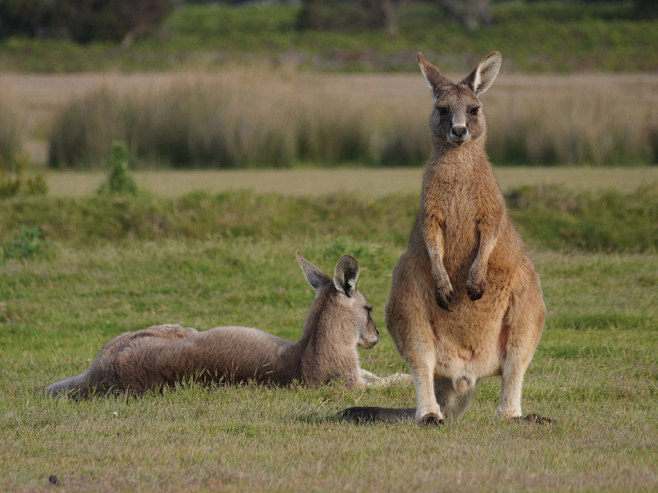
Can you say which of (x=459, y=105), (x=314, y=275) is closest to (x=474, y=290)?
(x=459, y=105)

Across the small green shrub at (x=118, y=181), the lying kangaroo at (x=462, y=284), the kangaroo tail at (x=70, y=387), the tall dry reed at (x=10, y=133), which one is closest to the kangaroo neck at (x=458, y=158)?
the lying kangaroo at (x=462, y=284)

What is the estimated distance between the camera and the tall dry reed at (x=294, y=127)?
18.9 metres

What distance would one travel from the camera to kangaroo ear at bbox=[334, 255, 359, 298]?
671 cm

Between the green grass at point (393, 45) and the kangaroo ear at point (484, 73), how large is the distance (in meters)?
29.4

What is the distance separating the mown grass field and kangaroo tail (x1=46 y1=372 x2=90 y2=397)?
4.3 inches

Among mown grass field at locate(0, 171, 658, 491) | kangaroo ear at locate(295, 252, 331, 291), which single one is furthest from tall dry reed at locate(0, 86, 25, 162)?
kangaroo ear at locate(295, 252, 331, 291)

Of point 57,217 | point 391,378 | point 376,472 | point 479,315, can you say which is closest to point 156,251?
point 57,217

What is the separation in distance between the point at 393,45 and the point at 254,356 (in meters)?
38.0

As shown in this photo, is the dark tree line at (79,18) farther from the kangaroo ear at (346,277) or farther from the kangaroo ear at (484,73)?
the kangaroo ear at (484,73)

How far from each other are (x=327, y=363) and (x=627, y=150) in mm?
13088

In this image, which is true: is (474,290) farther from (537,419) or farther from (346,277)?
(346,277)

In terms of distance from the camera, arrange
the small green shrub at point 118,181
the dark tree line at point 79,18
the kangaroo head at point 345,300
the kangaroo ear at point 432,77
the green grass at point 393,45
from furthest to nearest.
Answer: the dark tree line at point 79,18, the green grass at point 393,45, the small green shrub at point 118,181, the kangaroo head at point 345,300, the kangaroo ear at point 432,77

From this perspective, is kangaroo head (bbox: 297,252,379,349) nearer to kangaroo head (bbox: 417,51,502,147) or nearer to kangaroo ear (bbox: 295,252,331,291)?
kangaroo ear (bbox: 295,252,331,291)

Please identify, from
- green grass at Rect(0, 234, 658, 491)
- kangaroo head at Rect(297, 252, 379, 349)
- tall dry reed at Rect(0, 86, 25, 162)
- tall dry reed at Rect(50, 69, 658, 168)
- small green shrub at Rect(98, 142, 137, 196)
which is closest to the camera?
green grass at Rect(0, 234, 658, 491)
